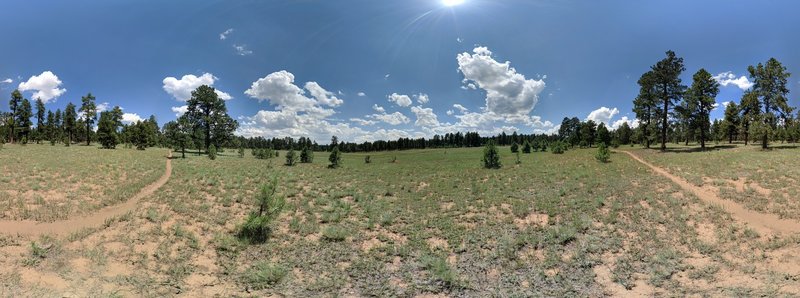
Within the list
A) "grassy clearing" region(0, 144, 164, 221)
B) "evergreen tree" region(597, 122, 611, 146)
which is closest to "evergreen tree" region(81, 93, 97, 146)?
"grassy clearing" region(0, 144, 164, 221)

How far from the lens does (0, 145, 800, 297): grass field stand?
866 cm

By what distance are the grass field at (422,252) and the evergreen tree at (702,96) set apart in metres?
33.5

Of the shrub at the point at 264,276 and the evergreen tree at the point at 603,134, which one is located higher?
the evergreen tree at the point at 603,134

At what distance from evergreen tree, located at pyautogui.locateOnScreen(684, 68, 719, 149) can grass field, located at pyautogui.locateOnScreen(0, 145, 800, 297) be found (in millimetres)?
33466

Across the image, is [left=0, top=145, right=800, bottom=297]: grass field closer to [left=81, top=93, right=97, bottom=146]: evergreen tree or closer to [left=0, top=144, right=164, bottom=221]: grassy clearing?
[left=0, top=144, right=164, bottom=221]: grassy clearing

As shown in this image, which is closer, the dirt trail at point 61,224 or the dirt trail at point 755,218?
the dirt trail at point 61,224

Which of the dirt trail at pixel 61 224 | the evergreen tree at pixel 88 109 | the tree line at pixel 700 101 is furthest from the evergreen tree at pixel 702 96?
the evergreen tree at pixel 88 109

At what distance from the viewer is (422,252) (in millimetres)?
10883

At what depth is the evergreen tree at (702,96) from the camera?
136 ft

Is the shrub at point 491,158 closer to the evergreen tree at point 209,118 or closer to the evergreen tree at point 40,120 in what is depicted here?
the evergreen tree at point 209,118

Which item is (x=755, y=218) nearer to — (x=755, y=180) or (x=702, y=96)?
(x=755, y=180)

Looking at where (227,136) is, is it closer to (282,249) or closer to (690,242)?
(282,249)

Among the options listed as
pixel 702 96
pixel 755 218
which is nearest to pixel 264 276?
pixel 755 218

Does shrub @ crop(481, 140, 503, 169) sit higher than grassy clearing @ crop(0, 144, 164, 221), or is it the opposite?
shrub @ crop(481, 140, 503, 169)
